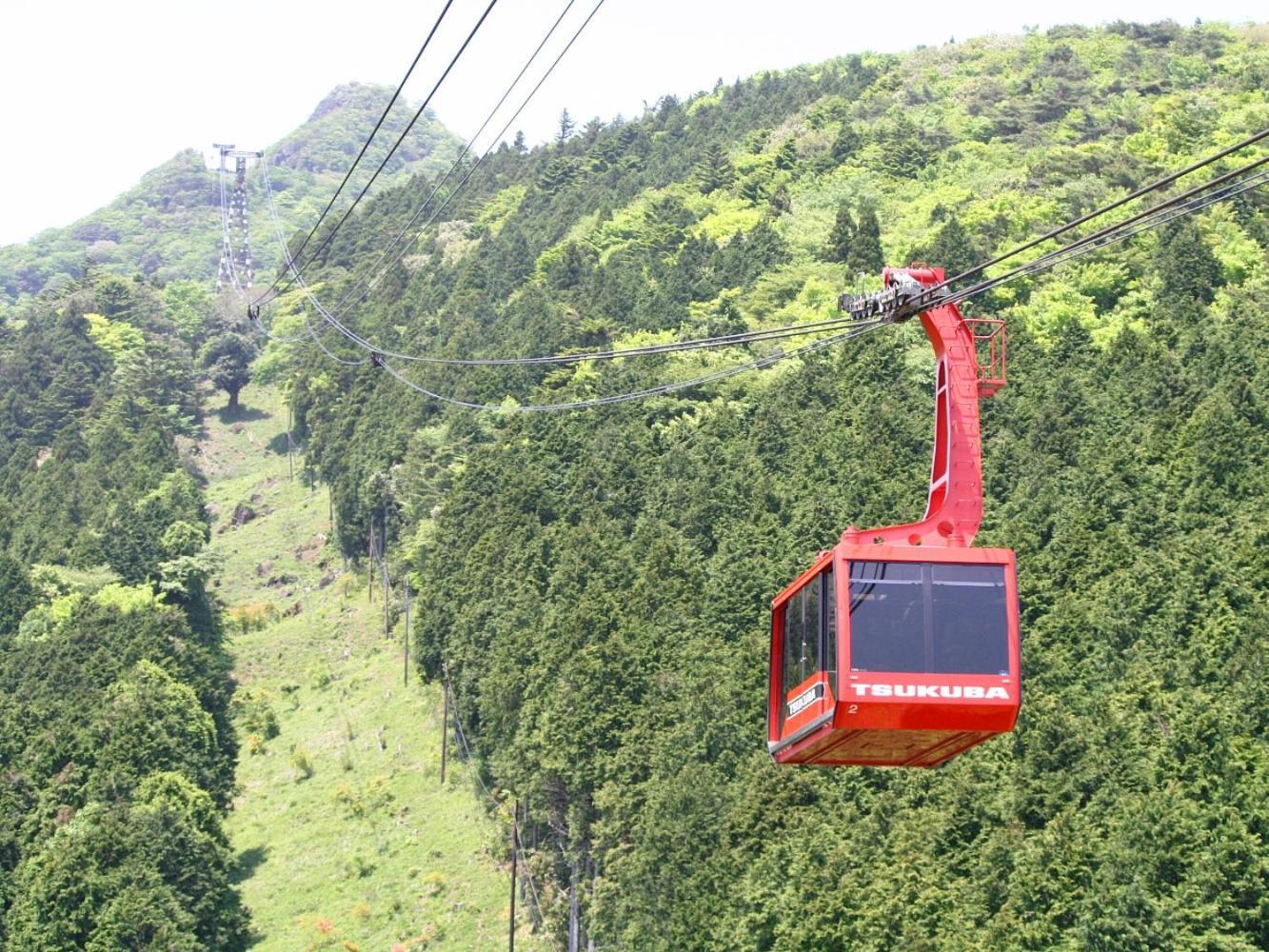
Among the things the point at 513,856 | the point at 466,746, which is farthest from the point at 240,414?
the point at 513,856

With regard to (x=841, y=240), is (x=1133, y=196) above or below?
below

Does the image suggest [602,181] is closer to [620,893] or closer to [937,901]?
[620,893]

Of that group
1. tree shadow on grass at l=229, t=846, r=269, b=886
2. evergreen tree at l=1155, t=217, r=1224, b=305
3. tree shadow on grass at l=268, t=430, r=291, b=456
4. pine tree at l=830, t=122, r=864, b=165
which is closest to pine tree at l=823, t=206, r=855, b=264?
pine tree at l=830, t=122, r=864, b=165

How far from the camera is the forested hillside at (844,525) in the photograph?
3850 centimetres

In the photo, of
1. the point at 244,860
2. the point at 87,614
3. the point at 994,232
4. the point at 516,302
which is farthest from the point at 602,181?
the point at 244,860

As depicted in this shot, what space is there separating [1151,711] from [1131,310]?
105 ft

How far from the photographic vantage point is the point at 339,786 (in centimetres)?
7269

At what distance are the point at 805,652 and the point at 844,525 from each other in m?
30.5

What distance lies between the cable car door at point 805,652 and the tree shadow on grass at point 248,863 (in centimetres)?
4838

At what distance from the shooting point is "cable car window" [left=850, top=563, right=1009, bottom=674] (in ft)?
68.8

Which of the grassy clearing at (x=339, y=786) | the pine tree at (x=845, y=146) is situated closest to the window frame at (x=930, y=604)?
the grassy clearing at (x=339, y=786)

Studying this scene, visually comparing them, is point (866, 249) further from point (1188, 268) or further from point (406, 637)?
point (406, 637)

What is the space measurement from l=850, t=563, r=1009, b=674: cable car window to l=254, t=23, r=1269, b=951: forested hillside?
15.7 metres

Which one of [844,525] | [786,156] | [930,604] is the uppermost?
[786,156]
